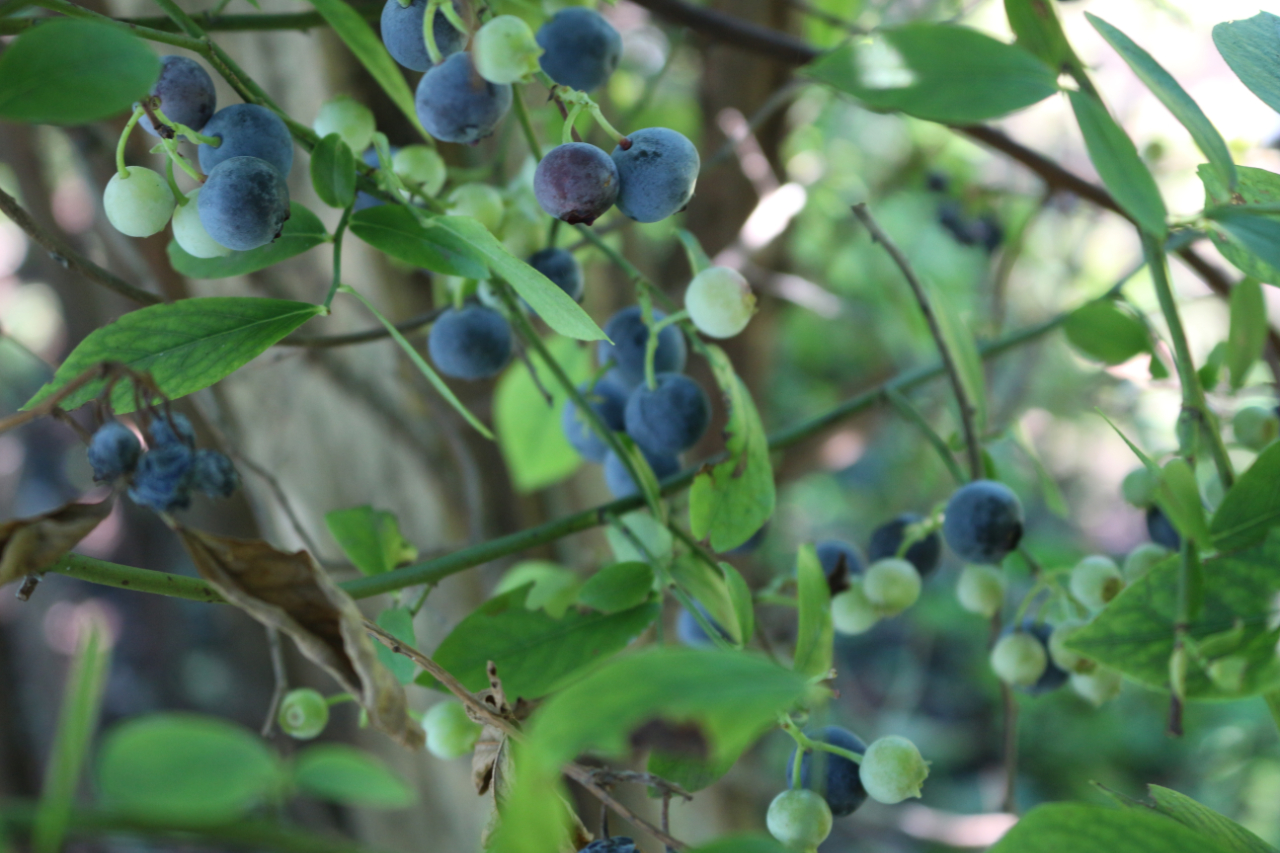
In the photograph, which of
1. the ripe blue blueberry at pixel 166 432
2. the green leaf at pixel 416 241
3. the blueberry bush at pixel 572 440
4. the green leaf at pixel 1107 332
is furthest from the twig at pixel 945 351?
the ripe blue blueberry at pixel 166 432

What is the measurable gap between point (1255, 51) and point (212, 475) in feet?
1.32

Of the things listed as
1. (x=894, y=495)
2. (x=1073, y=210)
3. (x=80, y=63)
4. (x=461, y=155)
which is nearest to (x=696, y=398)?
(x=80, y=63)

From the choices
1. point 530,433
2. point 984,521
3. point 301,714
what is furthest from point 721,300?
point 530,433

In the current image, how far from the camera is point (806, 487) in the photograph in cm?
246

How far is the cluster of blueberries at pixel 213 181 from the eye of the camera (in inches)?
12.4

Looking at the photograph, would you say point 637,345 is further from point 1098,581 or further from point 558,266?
point 1098,581

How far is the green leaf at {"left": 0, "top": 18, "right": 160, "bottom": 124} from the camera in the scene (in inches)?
10.1

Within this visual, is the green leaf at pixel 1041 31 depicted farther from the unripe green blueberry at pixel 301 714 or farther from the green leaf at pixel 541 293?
the unripe green blueberry at pixel 301 714

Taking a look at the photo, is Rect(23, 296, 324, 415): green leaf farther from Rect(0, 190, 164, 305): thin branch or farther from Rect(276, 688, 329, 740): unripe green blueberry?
Rect(276, 688, 329, 740): unripe green blueberry

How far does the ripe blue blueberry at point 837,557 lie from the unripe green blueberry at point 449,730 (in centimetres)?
21

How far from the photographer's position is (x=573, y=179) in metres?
0.32

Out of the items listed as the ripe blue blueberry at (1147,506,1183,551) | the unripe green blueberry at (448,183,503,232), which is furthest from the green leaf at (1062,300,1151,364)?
the unripe green blueberry at (448,183,503,232)

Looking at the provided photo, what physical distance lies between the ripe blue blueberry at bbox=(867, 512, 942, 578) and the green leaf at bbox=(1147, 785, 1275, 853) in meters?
0.23

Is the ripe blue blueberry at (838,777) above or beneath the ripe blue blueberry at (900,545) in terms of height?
above
